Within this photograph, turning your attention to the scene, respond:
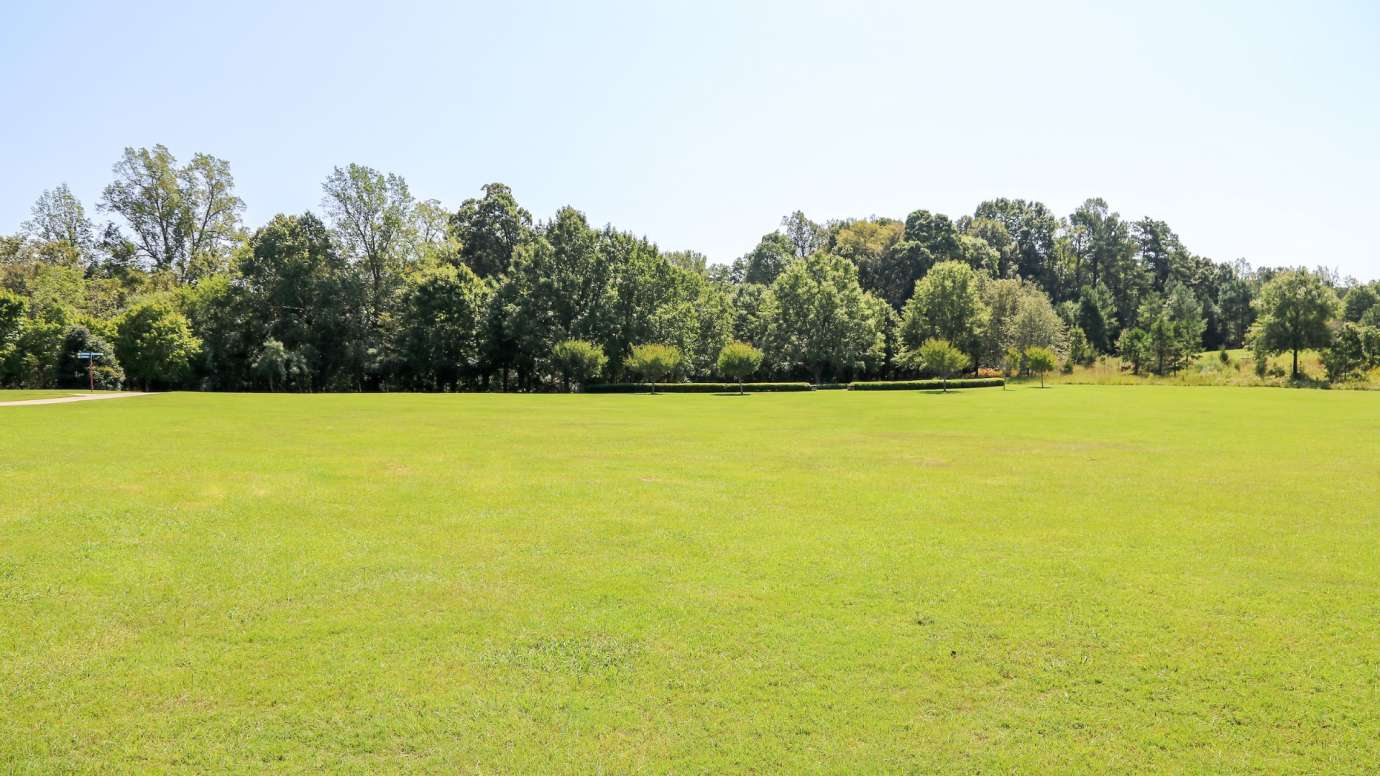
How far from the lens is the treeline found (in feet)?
182

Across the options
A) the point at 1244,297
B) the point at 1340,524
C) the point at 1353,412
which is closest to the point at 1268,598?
the point at 1340,524

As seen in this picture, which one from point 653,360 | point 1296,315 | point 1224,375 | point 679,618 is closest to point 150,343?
point 653,360

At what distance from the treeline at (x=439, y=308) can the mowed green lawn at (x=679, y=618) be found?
150ft

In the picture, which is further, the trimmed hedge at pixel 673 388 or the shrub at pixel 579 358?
the trimmed hedge at pixel 673 388

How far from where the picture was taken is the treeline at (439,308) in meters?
55.3

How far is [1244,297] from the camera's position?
349 ft

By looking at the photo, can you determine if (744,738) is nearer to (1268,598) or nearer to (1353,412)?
(1268,598)

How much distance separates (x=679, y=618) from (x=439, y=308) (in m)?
59.6

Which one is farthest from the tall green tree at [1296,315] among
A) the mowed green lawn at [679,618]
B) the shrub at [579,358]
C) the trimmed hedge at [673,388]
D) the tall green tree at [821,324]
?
the mowed green lawn at [679,618]

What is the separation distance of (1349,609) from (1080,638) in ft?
10.2

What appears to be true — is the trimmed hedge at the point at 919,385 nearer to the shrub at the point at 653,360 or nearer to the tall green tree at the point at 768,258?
the shrub at the point at 653,360

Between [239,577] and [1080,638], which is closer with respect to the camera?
[1080,638]

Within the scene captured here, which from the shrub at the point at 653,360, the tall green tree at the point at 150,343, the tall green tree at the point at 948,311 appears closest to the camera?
the tall green tree at the point at 150,343

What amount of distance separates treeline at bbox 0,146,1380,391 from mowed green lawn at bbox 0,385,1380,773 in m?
45.8
